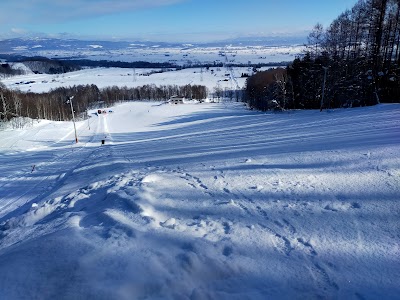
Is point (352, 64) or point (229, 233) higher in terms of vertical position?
point (352, 64)

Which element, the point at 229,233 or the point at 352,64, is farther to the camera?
the point at 352,64

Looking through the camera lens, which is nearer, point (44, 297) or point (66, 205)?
point (44, 297)

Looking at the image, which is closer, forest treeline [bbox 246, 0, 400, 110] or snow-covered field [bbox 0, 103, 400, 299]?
snow-covered field [bbox 0, 103, 400, 299]

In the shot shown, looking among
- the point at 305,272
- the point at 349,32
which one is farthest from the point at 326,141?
the point at 349,32

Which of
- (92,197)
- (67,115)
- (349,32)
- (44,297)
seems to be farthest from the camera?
(67,115)

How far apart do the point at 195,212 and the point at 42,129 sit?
48623 mm

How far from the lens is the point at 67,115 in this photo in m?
87.2

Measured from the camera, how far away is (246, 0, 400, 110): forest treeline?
91.9 feet

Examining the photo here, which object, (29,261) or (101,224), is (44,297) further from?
(101,224)

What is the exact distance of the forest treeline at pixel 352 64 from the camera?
28.0 metres

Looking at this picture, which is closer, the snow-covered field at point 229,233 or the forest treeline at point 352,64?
the snow-covered field at point 229,233

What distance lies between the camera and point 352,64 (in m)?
34.6

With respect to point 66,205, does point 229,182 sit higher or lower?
higher

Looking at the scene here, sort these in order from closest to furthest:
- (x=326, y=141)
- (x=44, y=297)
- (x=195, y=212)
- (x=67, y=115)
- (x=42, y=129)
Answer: (x=44, y=297) → (x=195, y=212) → (x=326, y=141) → (x=42, y=129) → (x=67, y=115)
